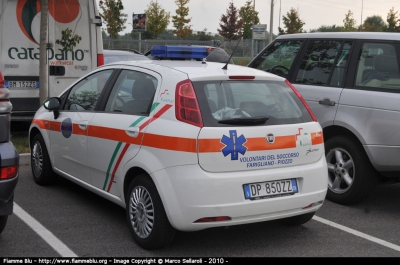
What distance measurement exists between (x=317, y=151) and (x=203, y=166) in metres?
1.18

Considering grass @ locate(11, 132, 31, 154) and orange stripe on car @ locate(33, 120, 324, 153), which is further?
grass @ locate(11, 132, 31, 154)

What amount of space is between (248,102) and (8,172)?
203 centimetres

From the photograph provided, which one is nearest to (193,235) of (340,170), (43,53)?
(340,170)

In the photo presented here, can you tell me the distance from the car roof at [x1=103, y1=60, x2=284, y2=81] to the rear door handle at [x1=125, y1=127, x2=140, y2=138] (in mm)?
573

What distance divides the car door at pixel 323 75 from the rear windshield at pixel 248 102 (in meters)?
1.43

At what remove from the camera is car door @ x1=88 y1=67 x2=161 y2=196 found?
16.6ft

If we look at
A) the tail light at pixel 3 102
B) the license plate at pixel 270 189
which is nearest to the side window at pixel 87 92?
the tail light at pixel 3 102

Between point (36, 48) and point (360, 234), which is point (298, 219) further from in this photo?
point (36, 48)

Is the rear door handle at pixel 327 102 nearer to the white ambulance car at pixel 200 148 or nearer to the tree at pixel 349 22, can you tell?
the white ambulance car at pixel 200 148

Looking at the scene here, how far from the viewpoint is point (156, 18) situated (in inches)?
2125

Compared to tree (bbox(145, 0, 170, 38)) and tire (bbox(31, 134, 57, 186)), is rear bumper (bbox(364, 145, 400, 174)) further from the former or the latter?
tree (bbox(145, 0, 170, 38))

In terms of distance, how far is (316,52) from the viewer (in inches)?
280

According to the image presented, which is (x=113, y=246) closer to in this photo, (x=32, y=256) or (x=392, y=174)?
(x=32, y=256)

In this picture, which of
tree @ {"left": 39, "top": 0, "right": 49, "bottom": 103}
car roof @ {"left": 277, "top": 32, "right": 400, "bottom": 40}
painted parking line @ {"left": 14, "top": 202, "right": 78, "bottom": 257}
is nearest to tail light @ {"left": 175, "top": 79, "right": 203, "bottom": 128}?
painted parking line @ {"left": 14, "top": 202, "right": 78, "bottom": 257}
